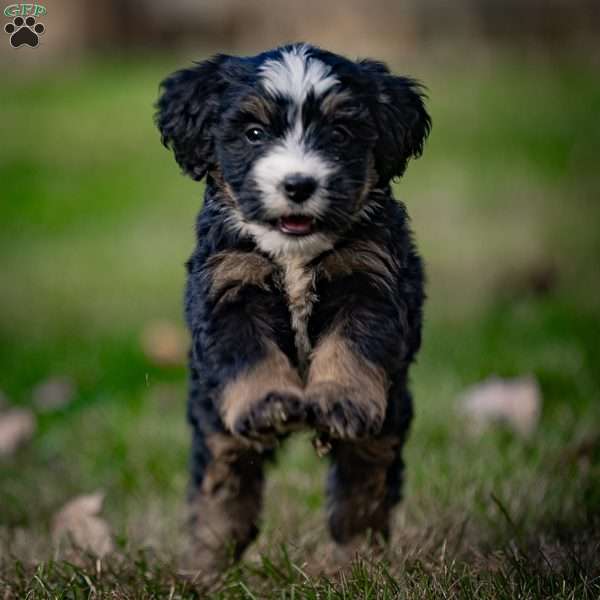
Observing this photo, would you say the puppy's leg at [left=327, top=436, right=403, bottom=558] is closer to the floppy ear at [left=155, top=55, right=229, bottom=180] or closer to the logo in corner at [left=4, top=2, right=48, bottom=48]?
the floppy ear at [left=155, top=55, right=229, bottom=180]

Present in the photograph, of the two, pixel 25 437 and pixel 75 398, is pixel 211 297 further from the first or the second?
pixel 75 398

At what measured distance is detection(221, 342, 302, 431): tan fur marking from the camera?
336 centimetres

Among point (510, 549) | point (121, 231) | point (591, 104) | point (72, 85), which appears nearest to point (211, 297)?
point (510, 549)

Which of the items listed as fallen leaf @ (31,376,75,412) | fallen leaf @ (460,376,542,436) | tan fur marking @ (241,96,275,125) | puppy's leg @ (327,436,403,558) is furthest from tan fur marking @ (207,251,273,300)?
fallen leaf @ (31,376,75,412)

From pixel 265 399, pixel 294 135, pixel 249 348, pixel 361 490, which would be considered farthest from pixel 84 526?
pixel 294 135

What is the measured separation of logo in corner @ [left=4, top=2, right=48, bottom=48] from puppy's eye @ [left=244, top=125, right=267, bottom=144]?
1.51 m

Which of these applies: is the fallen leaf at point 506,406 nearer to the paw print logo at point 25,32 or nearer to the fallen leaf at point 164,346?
the fallen leaf at point 164,346

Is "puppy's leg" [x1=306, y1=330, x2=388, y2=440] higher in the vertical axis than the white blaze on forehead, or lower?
lower

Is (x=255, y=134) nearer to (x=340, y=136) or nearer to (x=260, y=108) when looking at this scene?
(x=260, y=108)

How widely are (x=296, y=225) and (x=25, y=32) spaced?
196 cm

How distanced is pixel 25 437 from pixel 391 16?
13065 mm

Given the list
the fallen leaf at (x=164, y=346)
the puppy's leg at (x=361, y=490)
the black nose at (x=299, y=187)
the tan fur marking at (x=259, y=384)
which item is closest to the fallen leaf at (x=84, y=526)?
the puppy's leg at (x=361, y=490)

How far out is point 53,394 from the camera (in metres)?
7.09

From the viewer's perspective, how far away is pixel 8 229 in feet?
39.2
